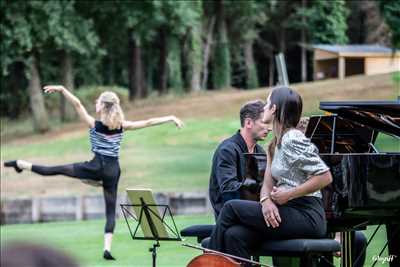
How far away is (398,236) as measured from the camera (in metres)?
7.83

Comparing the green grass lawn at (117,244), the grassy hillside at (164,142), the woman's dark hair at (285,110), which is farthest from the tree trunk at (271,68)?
the woman's dark hair at (285,110)

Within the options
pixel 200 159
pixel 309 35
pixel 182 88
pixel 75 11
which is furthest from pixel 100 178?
pixel 309 35

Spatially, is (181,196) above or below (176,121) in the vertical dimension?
below

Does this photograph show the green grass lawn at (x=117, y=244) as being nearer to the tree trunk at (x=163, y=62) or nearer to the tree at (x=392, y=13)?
the tree at (x=392, y=13)

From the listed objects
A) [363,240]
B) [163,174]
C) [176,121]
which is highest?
[176,121]

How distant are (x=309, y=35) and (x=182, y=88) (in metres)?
15.1

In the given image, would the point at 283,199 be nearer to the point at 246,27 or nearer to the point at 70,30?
the point at 70,30

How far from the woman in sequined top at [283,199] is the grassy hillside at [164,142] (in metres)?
8.83

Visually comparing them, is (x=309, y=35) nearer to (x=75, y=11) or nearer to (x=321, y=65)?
(x=321, y=65)

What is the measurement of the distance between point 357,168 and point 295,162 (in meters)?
0.44

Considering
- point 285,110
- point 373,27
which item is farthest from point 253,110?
point 373,27

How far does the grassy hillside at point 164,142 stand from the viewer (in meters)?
24.5

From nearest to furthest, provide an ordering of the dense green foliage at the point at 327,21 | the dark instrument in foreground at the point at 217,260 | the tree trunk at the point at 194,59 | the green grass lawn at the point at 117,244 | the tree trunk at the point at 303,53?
the dark instrument in foreground at the point at 217,260 → the green grass lawn at the point at 117,244 → the tree trunk at the point at 194,59 → the dense green foliage at the point at 327,21 → the tree trunk at the point at 303,53

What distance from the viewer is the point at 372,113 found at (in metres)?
7.33
